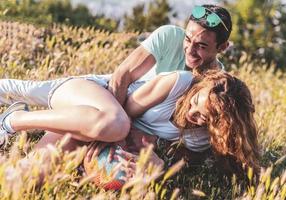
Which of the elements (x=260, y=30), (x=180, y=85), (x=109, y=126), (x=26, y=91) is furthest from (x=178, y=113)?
(x=260, y=30)

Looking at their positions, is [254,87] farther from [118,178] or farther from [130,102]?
[118,178]

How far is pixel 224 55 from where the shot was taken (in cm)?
1014

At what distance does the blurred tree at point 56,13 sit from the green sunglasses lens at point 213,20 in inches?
242

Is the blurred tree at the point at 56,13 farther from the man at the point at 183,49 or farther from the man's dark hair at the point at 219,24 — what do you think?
the man's dark hair at the point at 219,24

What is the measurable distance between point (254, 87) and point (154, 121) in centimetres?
426

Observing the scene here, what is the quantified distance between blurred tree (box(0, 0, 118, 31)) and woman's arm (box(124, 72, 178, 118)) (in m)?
6.42

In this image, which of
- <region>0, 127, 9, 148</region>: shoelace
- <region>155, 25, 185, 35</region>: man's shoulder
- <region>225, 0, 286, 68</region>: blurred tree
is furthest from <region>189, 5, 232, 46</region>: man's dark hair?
<region>225, 0, 286, 68</region>: blurred tree

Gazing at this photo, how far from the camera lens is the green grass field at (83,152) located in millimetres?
2586

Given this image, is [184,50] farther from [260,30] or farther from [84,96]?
[260,30]

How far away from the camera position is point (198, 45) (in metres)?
4.37

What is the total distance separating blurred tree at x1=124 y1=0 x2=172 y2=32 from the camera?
37.2ft

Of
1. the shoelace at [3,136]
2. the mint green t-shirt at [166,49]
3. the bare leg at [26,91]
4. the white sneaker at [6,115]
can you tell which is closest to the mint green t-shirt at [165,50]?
the mint green t-shirt at [166,49]

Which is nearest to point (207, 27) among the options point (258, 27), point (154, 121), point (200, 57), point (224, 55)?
point (200, 57)

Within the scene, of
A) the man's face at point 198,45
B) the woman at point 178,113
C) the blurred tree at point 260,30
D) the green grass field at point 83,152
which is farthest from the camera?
the blurred tree at point 260,30
